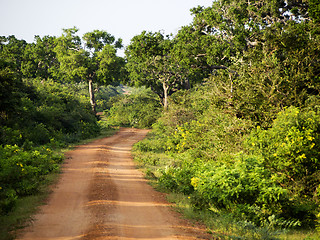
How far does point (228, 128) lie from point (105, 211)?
670 cm

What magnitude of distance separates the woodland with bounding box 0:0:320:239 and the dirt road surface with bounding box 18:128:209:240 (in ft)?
2.69

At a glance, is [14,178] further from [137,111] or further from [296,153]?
[137,111]

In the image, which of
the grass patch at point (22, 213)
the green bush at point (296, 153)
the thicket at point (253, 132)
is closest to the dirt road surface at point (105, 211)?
the grass patch at point (22, 213)

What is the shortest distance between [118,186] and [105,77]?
2605cm

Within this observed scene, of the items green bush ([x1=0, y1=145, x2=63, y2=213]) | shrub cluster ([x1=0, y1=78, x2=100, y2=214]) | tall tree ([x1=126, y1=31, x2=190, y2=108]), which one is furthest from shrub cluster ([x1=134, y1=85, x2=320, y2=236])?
tall tree ([x1=126, y1=31, x2=190, y2=108])

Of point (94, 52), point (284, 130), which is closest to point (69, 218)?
point (284, 130)

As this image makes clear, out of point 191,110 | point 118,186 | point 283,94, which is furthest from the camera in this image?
point 191,110

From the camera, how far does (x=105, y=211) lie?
28.2 feet

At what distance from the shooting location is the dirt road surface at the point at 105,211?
277 inches

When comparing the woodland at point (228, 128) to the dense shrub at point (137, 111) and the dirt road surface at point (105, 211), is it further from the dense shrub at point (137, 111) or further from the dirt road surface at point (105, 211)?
the dense shrub at point (137, 111)

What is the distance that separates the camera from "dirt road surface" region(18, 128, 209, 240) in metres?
7.02

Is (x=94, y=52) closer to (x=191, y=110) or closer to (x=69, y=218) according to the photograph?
(x=191, y=110)

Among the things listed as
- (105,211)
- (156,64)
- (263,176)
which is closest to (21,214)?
(105,211)

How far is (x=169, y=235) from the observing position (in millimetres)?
7066
